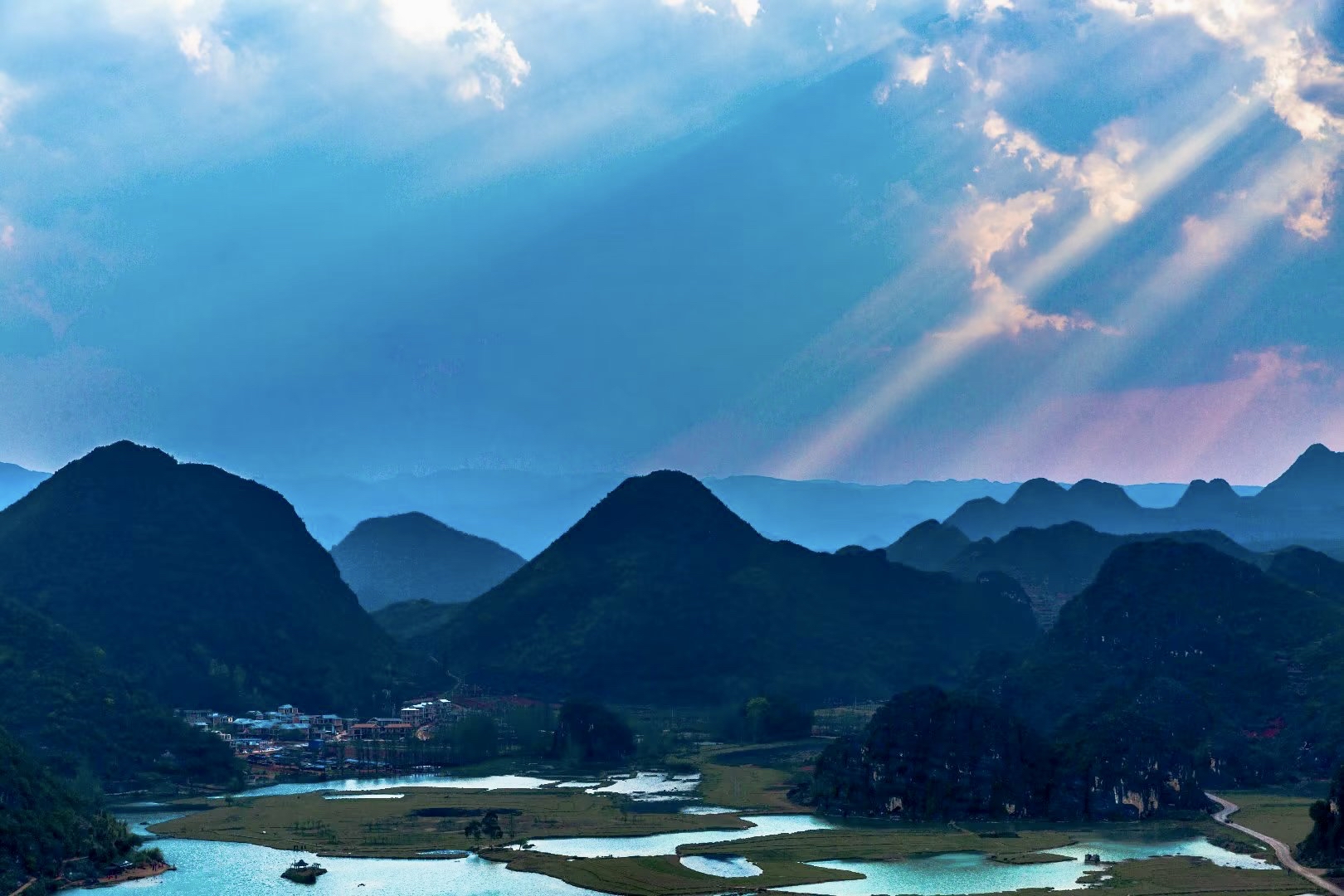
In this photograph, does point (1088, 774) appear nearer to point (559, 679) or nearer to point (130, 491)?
point (559, 679)

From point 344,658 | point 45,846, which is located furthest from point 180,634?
point 45,846

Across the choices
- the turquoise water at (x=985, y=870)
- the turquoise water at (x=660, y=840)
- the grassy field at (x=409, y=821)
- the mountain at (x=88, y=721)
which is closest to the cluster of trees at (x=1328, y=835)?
the turquoise water at (x=985, y=870)

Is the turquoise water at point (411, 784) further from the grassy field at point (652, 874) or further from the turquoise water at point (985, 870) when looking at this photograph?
the turquoise water at point (985, 870)

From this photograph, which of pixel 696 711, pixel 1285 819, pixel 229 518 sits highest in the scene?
pixel 229 518

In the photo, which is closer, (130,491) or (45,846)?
(45,846)

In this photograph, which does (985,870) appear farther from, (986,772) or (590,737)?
(590,737)

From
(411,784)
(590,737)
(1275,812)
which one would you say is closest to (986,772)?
(1275,812)
